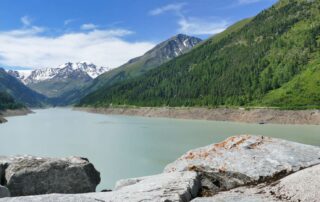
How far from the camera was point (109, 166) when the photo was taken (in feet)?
151

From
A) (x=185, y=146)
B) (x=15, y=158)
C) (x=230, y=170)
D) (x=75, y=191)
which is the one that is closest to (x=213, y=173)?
(x=230, y=170)

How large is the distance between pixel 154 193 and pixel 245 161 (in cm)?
449

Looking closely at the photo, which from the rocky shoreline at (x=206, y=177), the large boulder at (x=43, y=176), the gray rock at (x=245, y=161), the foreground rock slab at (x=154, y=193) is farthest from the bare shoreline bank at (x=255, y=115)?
the foreground rock slab at (x=154, y=193)

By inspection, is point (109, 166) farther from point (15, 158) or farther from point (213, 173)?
point (213, 173)

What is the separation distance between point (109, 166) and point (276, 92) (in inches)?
6638

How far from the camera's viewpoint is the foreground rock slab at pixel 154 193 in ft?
29.5

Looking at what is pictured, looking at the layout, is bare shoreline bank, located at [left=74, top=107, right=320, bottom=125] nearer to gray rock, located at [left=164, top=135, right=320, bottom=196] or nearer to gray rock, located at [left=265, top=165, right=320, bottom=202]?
gray rock, located at [left=164, top=135, right=320, bottom=196]

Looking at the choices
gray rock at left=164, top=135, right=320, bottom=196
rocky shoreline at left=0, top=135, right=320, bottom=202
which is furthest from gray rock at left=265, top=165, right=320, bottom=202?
gray rock at left=164, top=135, right=320, bottom=196

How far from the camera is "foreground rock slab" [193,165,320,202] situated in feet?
32.0

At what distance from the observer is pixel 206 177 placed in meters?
13.7

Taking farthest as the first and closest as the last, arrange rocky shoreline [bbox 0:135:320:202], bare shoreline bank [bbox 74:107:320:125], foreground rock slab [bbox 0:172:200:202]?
1. bare shoreline bank [bbox 74:107:320:125]
2. rocky shoreline [bbox 0:135:320:202]
3. foreground rock slab [bbox 0:172:200:202]

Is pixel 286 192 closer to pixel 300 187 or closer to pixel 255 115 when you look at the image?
pixel 300 187

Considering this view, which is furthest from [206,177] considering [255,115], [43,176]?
[255,115]

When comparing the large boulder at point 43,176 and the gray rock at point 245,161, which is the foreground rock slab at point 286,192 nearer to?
the gray rock at point 245,161
